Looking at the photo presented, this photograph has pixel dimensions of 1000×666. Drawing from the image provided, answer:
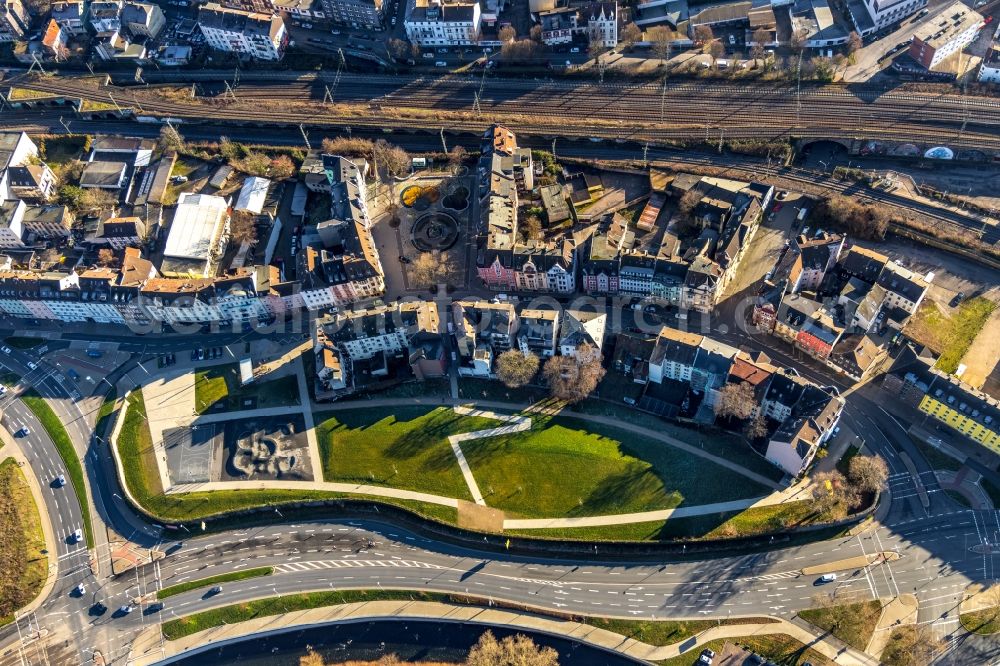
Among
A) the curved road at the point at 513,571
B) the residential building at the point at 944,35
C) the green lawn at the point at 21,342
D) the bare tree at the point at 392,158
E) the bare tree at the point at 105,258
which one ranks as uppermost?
the residential building at the point at 944,35

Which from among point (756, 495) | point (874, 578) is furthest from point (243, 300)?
point (874, 578)

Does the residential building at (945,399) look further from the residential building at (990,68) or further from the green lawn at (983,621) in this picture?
the residential building at (990,68)

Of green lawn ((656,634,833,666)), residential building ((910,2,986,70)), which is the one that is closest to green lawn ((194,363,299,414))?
green lawn ((656,634,833,666))

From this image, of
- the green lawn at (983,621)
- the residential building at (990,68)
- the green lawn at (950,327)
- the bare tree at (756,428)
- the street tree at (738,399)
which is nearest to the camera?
the green lawn at (983,621)

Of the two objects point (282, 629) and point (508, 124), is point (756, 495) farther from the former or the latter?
point (508, 124)

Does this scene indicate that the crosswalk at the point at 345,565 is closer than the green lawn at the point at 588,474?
Yes

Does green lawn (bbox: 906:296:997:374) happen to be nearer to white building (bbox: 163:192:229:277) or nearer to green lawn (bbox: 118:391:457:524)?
green lawn (bbox: 118:391:457:524)

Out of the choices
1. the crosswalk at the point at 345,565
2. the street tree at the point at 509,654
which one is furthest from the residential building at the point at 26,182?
the street tree at the point at 509,654
